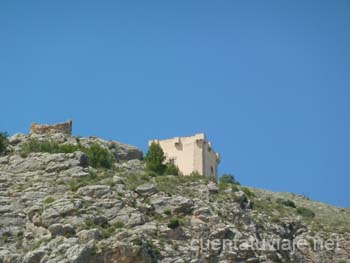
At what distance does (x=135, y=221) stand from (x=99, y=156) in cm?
1466

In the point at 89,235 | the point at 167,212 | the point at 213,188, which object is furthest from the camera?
the point at 213,188

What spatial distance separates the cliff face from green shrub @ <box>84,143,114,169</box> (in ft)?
2.94

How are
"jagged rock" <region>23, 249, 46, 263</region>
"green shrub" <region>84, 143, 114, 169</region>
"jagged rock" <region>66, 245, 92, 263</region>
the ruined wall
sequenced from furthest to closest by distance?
the ruined wall, "green shrub" <region>84, 143, 114, 169</region>, "jagged rock" <region>23, 249, 46, 263</region>, "jagged rock" <region>66, 245, 92, 263</region>

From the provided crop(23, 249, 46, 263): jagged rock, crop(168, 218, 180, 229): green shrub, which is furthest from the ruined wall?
crop(23, 249, 46, 263): jagged rock

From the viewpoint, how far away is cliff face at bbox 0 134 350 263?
5147 centimetres

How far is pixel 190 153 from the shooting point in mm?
85062

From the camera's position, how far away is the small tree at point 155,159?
243 ft

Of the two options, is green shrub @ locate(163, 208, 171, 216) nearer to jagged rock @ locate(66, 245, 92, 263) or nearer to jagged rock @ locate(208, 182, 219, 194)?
jagged rock @ locate(208, 182, 219, 194)

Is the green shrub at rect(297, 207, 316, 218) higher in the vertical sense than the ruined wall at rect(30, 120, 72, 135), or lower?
lower

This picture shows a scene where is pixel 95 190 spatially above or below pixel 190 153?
below

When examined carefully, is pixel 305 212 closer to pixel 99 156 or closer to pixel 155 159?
pixel 155 159

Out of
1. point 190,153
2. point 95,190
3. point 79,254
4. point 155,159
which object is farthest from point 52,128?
point 79,254

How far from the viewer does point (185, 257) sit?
5312 centimetres

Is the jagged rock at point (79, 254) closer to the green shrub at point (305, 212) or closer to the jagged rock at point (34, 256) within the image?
the jagged rock at point (34, 256)
